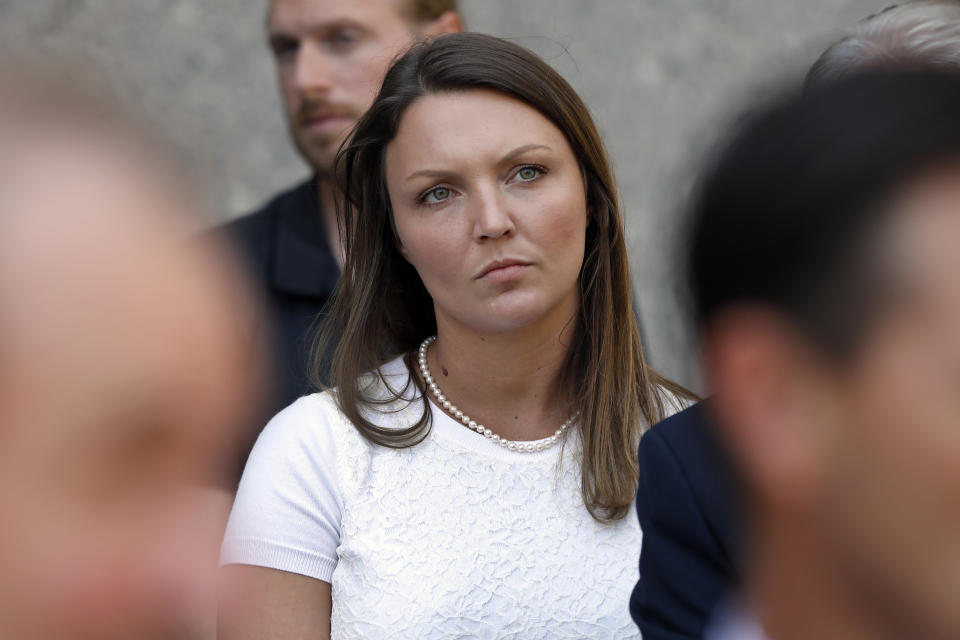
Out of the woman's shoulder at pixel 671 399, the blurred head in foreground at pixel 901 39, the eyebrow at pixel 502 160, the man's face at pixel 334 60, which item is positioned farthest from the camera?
the man's face at pixel 334 60

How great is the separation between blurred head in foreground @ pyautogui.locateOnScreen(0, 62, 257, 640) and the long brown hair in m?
1.36

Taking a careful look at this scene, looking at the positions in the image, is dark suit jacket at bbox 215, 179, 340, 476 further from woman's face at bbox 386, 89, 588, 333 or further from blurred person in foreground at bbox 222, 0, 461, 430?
woman's face at bbox 386, 89, 588, 333

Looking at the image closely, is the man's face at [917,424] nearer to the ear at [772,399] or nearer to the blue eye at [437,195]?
the ear at [772,399]

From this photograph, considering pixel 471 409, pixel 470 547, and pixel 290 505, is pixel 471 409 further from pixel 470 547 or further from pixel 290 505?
pixel 290 505

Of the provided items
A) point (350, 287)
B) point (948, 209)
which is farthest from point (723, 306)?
point (350, 287)

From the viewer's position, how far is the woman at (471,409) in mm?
2168

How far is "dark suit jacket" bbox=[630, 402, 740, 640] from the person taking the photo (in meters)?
1.51

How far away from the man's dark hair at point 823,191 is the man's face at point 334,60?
7.01 ft

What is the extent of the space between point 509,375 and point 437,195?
361 millimetres

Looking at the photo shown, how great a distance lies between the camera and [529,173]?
229 centimetres

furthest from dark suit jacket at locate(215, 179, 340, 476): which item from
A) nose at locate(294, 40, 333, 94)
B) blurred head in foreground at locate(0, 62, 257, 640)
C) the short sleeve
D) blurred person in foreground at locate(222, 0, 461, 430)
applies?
blurred head in foreground at locate(0, 62, 257, 640)

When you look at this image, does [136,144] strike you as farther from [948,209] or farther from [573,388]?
[573,388]

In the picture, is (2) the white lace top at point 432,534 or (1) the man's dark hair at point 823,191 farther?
(2) the white lace top at point 432,534

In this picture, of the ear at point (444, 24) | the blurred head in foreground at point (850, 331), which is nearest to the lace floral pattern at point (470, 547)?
the blurred head in foreground at point (850, 331)
